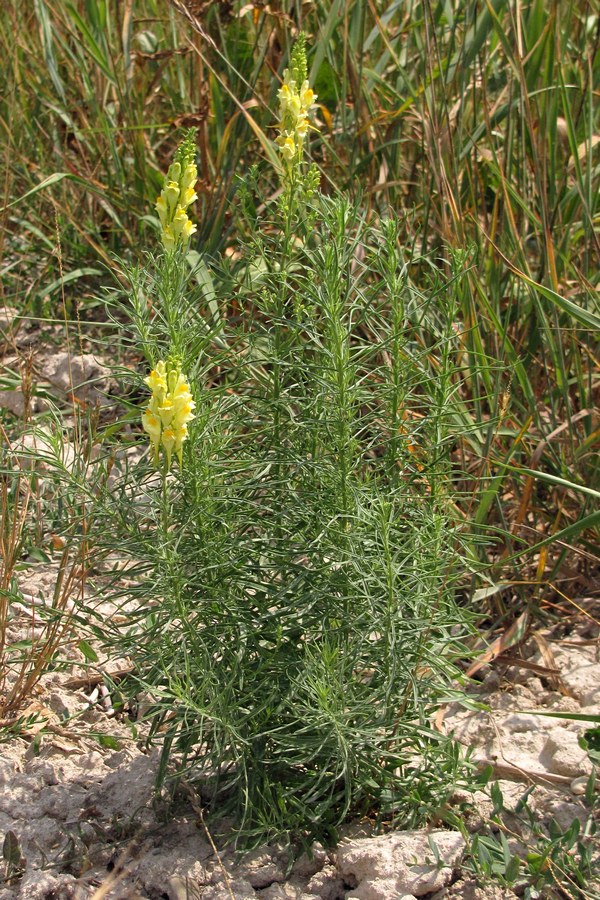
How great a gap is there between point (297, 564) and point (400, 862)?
21.5 inches

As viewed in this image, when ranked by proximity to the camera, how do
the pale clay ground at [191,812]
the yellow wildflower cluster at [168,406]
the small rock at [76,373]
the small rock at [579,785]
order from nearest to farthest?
the yellow wildflower cluster at [168,406] → the pale clay ground at [191,812] → the small rock at [579,785] → the small rock at [76,373]

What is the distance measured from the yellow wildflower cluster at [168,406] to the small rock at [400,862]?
31.7 inches

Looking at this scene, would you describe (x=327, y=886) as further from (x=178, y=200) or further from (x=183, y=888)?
(x=178, y=200)

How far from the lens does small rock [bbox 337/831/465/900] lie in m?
1.74

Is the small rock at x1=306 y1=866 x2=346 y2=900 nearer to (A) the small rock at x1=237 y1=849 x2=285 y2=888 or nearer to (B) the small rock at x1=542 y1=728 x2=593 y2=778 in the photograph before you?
(A) the small rock at x1=237 y1=849 x2=285 y2=888

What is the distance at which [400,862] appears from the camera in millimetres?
1765

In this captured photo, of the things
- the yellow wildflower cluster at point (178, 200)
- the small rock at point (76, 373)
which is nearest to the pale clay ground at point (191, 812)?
the yellow wildflower cluster at point (178, 200)

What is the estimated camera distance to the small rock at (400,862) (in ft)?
5.71

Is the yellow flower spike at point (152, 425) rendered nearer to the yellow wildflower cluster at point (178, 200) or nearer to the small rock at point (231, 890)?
the yellow wildflower cluster at point (178, 200)

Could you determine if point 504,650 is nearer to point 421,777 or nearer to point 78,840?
point 421,777

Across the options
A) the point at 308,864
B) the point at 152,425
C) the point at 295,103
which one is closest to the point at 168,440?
the point at 152,425

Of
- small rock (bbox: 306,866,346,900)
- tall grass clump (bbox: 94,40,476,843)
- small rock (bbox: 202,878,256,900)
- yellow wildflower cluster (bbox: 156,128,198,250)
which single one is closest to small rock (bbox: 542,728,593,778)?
tall grass clump (bbox: 94,40,476,843)

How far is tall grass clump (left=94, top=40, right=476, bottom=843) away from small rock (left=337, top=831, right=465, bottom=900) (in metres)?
0.05

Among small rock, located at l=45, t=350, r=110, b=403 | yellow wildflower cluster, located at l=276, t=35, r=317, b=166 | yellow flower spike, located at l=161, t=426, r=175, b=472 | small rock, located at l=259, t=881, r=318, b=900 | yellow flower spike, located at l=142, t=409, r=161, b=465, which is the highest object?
yellow wildflower cluster, located at l=276, t=35, r=317, b=166
